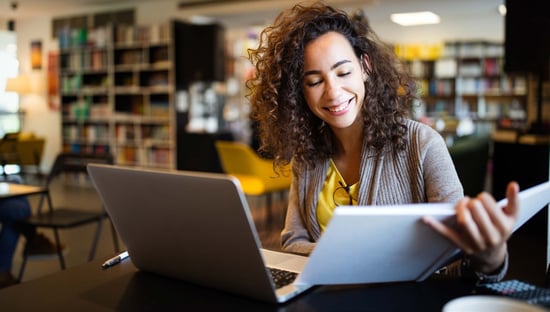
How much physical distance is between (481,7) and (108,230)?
263 inches

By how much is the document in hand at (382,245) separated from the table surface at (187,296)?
3 centimetres

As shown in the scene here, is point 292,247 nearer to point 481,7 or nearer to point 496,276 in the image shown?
point 496,276

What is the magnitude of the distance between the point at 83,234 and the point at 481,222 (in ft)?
14.8

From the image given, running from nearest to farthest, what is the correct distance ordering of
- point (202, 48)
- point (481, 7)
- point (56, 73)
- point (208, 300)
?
point (208, 300), point (202, 48), point (481, 7), point (56, 73)

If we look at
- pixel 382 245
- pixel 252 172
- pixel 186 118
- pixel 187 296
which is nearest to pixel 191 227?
pixel 187 296

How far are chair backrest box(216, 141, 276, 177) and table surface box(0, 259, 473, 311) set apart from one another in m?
3.64

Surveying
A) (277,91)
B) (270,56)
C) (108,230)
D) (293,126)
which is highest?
(270,56)

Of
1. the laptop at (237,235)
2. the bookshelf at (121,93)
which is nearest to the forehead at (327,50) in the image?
the laptop at (237,235)

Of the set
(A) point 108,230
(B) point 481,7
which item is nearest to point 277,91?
(A) point 108,230

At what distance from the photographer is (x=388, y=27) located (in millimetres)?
10484

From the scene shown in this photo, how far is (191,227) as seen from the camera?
917 millimetres

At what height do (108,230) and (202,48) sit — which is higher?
(202,48)

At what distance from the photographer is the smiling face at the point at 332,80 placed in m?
1.33

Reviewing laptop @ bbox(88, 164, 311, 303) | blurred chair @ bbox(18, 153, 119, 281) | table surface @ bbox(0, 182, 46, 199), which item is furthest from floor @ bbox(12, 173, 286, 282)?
laptop @ bbox(88, 164, 311, 303)
